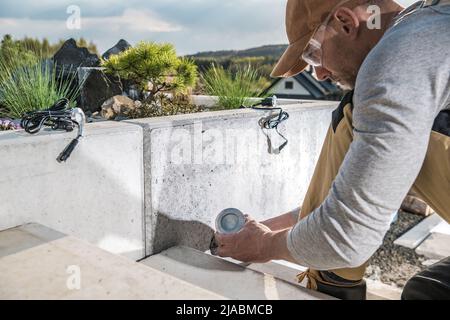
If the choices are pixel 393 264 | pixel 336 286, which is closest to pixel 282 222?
pixel 336 286

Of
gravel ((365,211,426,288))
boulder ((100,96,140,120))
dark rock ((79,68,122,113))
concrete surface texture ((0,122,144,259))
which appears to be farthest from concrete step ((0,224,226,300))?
gravel ((365,211,426,288))

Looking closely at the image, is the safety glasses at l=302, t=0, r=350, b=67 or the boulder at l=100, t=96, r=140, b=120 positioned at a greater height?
the safety glasses at l=302, t=0, r=350, b=67

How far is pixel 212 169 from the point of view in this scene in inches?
101

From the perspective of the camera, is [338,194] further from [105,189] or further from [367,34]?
[105,189]

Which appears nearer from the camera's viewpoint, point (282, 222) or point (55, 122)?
point (55, 122)

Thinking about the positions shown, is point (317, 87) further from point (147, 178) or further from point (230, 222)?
point (230, 222)

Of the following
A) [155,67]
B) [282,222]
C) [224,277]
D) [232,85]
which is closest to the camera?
[224,277]

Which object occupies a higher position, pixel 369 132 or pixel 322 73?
pixel 322 73

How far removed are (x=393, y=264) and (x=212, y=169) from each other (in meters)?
2.09

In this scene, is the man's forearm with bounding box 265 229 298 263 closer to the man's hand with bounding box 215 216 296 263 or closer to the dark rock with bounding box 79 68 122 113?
the man's hand with bounding box 215 216 296 263

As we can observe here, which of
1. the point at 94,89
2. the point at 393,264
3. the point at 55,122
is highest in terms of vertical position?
the point at 94,89

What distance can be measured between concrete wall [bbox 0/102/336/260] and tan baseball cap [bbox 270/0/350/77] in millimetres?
784

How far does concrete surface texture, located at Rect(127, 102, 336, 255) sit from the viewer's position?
228 cm
